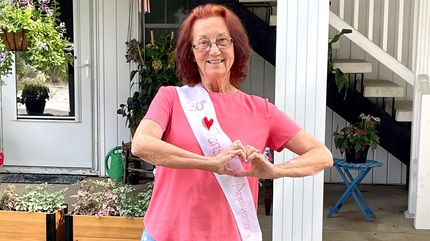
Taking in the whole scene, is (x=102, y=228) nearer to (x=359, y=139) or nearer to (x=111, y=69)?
(x=359, y=139)

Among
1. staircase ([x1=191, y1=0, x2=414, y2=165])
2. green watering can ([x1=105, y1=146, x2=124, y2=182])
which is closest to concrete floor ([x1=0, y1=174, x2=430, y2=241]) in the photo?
green watering can ([x1=105, y1=146, x2=124, y2=182])

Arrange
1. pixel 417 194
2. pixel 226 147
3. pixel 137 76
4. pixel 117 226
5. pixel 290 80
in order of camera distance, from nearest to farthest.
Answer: pixel 226 147
pixel 290 80
pixel 117 226
pixel 417 194
pixel 137 76

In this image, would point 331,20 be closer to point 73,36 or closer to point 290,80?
point 290,80

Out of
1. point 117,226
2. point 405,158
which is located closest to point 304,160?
point 117,226

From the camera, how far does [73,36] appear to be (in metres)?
5.64

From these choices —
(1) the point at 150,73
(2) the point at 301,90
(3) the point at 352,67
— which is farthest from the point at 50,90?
(2) the point at 301,90

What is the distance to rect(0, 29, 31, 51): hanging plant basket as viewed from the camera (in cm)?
307

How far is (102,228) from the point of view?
3.15m

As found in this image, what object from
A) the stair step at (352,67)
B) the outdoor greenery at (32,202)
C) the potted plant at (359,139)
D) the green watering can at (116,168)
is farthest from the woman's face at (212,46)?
the green watering can at (116,168)

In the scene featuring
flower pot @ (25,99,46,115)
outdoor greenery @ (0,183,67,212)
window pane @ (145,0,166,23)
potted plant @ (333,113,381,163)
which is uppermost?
window pane @ (145,0,166,23)

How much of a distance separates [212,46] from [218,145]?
0.28 m

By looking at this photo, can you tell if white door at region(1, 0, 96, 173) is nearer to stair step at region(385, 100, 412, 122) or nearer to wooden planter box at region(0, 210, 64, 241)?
wooden planter box at region(0, 210, 64, 241)

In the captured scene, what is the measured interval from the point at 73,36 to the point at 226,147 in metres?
4.46

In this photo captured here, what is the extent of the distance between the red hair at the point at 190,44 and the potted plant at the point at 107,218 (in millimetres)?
1624
